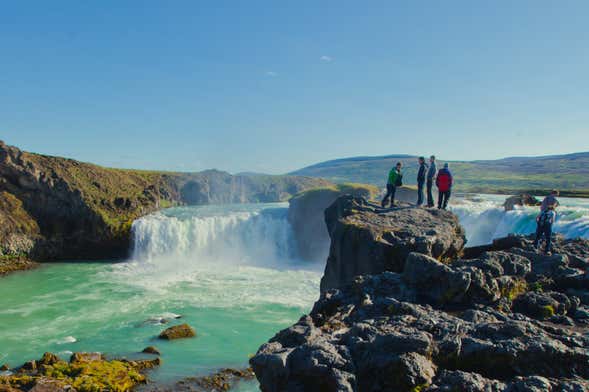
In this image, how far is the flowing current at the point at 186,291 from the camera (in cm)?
1859

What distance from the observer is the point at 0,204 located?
1576 inches

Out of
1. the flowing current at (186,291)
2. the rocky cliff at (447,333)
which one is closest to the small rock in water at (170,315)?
the flowing current at (186,291)

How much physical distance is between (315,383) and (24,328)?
22619mm

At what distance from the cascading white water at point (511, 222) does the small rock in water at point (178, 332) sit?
22.8 m

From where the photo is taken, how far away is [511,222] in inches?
1197

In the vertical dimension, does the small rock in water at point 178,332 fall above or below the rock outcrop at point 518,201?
below

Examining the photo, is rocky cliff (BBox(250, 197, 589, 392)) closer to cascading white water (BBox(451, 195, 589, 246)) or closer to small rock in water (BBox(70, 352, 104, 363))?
small rock in water (BBox(70, 352, 104, 363))

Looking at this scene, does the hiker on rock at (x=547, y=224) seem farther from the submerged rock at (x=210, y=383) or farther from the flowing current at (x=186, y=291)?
the submerged rock at (x=210, y=383)

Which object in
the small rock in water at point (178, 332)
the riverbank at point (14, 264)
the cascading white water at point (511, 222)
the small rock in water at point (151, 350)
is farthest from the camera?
the riverbank at point (14, 264)

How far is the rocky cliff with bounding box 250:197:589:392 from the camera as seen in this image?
5.07m

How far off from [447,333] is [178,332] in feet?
53.8

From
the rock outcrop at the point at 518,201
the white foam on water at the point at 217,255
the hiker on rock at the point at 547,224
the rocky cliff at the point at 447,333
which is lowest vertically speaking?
the white foam on water at the point at 217,255

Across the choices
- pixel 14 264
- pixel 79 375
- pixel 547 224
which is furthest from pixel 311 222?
pixel 547 224

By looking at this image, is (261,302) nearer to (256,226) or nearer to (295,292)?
(295,292)
